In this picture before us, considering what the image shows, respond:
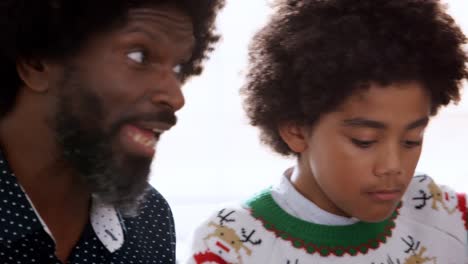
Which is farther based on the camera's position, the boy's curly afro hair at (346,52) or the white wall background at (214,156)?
the white wall background at (214,156)

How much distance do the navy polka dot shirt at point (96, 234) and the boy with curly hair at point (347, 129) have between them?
89 millimetres

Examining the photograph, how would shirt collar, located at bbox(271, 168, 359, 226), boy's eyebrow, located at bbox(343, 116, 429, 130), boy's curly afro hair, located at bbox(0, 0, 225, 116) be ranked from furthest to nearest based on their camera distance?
shirt collar, located at bbox(271, 168, 359, 226), boy's eyebrow, located at bbox(343, 116, 429, 130), boy's curly afro hair, located at bbox(0, 0, 225, 116)

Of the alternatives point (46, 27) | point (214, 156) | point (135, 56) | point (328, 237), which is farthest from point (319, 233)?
point (214, 156)

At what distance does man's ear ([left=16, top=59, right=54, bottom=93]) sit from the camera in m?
1.14

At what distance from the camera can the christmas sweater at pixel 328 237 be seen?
1.42m

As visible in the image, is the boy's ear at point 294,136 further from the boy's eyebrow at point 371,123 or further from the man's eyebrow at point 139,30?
the man's eyebrow at point 139,30

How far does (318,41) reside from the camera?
1.41 m

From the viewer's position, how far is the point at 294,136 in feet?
4.91

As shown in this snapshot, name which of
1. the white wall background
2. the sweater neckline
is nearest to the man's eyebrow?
the sweater neckline

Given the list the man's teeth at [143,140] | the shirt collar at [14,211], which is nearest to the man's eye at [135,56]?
the man's teeth at [143,140]

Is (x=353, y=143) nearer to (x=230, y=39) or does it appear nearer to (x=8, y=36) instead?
(x=8, y=36)

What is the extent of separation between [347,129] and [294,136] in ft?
0.47

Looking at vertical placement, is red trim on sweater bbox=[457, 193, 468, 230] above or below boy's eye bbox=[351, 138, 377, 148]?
below

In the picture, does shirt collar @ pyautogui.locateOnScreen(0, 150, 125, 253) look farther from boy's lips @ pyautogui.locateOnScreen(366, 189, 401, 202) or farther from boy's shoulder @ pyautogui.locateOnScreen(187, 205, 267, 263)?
boy's lips @ pyautogui.locateOnScreen(366, 189, 401, 202)
